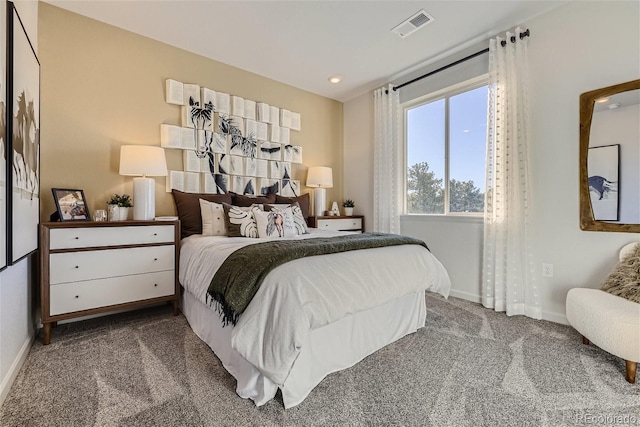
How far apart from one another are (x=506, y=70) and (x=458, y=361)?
8.30 ft

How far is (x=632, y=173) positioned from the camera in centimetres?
209

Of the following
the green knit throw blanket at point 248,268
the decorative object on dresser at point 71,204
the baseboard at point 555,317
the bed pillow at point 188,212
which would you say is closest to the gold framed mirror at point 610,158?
the baseboard at point 555,317

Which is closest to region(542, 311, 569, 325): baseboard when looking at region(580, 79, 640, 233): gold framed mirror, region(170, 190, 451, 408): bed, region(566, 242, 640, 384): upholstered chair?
region(566, 242, 640, 384): upholstered chair

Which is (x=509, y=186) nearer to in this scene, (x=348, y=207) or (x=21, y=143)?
(x=348, y=207)

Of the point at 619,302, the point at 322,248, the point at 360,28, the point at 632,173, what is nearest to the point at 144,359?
the point at 322,248

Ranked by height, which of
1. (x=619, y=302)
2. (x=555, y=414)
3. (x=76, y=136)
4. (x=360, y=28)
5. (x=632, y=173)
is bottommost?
(x=555, y=414)

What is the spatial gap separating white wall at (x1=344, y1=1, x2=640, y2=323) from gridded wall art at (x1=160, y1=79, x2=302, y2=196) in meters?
2.65

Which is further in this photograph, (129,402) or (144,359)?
(144,359)

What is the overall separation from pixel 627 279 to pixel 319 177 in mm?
2950

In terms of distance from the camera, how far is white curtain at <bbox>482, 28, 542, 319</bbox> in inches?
101

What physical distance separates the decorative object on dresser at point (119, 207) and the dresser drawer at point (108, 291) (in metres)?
0.52

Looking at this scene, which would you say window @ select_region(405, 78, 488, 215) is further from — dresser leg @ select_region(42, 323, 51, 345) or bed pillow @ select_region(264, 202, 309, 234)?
dresser leg @ select_region(42, 323, 51, 345)

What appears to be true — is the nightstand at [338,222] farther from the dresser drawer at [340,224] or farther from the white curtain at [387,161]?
the white curtain at [387,161]

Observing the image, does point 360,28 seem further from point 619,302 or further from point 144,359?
point 144,359
